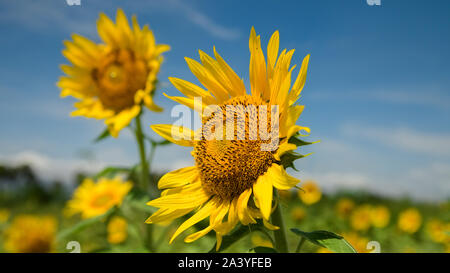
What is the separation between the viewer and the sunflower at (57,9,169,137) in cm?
217

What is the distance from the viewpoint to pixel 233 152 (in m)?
1.13

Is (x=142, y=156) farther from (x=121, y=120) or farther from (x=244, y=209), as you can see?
(x=244, y=209)

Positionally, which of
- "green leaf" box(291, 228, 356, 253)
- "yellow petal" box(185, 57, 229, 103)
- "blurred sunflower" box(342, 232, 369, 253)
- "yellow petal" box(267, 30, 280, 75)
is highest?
"yellow petal" box(267, 30, 280, 75)

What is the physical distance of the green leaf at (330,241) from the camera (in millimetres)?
977

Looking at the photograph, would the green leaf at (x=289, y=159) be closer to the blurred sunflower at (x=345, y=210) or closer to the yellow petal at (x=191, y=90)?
the yellow petal at (x=191, y=90)

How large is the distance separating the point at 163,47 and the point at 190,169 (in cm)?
112

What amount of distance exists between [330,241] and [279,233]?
0.19 m

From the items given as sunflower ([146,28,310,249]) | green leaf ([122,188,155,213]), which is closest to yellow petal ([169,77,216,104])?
sunflower ([146,28,310,249])

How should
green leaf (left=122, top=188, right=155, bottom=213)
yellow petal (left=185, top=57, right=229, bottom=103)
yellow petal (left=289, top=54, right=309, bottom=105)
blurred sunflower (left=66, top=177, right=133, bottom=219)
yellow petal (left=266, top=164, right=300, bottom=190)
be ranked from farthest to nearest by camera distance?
blurred sunflower (left=66, top=177, right=133, bottom=219)
green leaf (left=122, top=188, right=155, bottom=213)
yellow petal (left=185, top=57, right=229, bottom=103)
yellow petal (left=289, top=54, right=309, bottom=105)
yellow petal (left=266, top=164, right=300, bottom=190)

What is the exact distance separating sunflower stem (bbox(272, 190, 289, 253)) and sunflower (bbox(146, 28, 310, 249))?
0.14 ft

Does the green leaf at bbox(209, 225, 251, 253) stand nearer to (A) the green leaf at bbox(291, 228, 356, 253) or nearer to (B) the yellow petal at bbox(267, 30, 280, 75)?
(A) the green leaf at bbox(291, 228, 356, 253)
